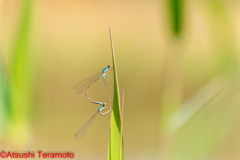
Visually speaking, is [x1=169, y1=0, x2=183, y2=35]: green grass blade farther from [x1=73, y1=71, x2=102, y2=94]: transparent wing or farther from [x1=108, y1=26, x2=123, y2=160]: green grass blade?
[x1=73, y1=71, x2=102, y2=94]: transparent wing

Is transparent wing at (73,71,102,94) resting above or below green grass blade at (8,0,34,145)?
below

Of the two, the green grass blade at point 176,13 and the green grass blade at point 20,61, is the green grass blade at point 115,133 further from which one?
the green grass blade at point 20,61

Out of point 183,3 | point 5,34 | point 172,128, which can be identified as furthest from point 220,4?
point 5,34

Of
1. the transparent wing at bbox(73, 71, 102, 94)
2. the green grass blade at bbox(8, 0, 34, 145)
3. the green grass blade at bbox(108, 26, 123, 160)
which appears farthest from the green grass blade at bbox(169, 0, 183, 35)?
the transparent wing at bbox(73, 71, 102, 94)

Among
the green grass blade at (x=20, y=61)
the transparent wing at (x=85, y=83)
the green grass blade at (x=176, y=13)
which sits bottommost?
the transparent wing at (x=85, y=83)

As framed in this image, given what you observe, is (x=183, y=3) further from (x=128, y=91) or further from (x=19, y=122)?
(x=128, y=91)

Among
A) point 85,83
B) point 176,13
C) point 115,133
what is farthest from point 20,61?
point 85,83

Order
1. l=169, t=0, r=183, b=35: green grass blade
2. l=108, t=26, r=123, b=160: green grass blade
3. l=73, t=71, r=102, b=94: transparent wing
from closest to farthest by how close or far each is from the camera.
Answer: l=108, t=26, r=123, b=160: green grass blade → l=169, t=0, r=183, b=35: green grass blade → l=73, t=71, r=102, b=94: transparent wing

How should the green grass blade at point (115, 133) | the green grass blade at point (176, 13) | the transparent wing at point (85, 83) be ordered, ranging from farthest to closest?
the transparent wing at point (85, 83) → the green grass blade at point (176, 13) → the green grass blade at point (115, 133)

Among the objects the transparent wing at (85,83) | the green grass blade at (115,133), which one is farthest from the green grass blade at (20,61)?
the transparent wing at (85,83)

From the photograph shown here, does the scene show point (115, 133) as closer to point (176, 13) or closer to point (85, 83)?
point (176, 13)

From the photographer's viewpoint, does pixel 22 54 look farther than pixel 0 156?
No
